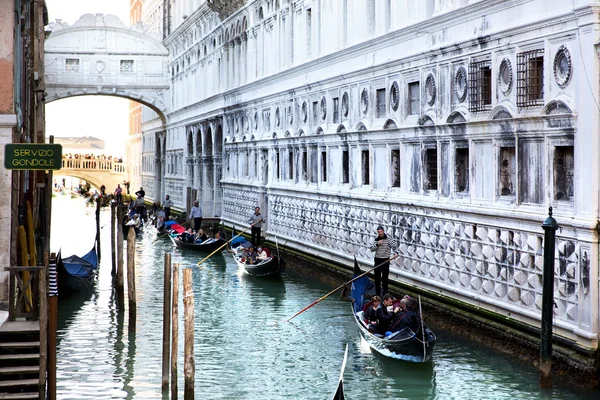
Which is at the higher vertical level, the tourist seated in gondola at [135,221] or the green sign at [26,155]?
the green sign at [26,155]

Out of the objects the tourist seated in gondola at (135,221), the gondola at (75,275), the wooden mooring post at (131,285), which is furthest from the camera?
the tourist seated in gondola at (135,221)

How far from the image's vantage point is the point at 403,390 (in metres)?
9.98

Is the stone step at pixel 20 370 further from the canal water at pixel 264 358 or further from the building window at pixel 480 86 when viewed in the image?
the building window at pixel 480 86

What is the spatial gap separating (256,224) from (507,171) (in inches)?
442

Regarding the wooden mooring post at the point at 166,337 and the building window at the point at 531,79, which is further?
the building window at the point at 531,79

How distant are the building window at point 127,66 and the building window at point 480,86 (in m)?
23.7

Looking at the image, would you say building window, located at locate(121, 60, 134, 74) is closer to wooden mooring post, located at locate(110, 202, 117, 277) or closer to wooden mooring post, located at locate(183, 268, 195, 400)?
wooden mooring post, located at locate(110, 202, 117, 277)

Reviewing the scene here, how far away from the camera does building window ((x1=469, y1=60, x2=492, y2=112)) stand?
11.4 metres

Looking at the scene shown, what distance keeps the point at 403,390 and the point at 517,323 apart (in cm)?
154

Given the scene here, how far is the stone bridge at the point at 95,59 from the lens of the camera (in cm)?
3325

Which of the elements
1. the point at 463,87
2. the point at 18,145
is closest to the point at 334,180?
the point at 463,87

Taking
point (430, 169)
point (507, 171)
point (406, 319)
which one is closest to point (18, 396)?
point (406, 319)

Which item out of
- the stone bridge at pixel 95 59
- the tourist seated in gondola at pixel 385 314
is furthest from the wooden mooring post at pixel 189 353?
the stone bridge at pixel 95 59

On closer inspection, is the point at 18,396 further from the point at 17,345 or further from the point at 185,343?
the point at 185,343
